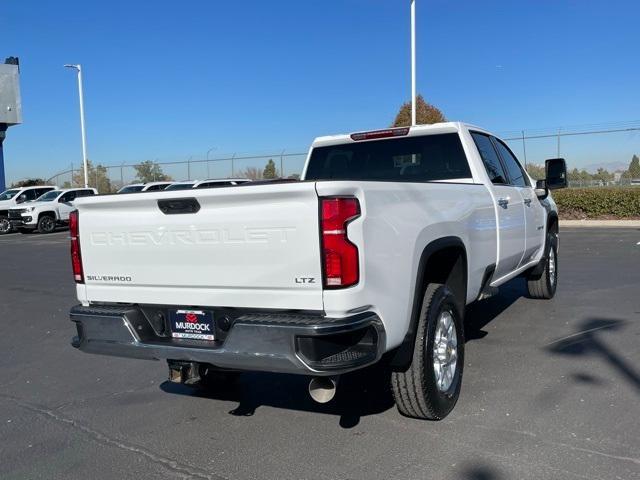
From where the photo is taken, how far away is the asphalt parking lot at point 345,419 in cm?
349

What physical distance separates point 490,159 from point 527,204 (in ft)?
2.79

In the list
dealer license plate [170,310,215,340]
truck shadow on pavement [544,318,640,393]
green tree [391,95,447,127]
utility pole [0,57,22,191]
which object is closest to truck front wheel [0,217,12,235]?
utility pole [0,57,22,191]

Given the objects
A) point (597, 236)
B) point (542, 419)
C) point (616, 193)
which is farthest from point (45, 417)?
point (616, 193)

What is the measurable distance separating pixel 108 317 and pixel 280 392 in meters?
1.63

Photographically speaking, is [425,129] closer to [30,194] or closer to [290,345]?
[290,345]

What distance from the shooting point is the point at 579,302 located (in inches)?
298

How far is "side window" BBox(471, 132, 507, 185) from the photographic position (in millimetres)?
5676

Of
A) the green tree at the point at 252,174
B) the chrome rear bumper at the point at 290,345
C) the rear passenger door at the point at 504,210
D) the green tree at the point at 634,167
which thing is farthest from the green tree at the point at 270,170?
the chrome rear bumper at the point at 290,345

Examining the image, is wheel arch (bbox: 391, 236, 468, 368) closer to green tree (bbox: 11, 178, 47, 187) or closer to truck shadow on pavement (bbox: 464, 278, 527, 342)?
truck shadow on pavement (bbox: 464, 278, 527, 342)

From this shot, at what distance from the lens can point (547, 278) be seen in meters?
7.59

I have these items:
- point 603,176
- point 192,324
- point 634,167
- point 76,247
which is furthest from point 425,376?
point 603,176

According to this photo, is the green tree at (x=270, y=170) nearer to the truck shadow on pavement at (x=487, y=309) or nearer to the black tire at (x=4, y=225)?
the black tire at (x=4, y=225)

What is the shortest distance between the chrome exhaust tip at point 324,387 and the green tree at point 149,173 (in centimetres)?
3958

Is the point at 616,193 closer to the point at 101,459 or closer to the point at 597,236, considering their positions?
the point at 597,236
